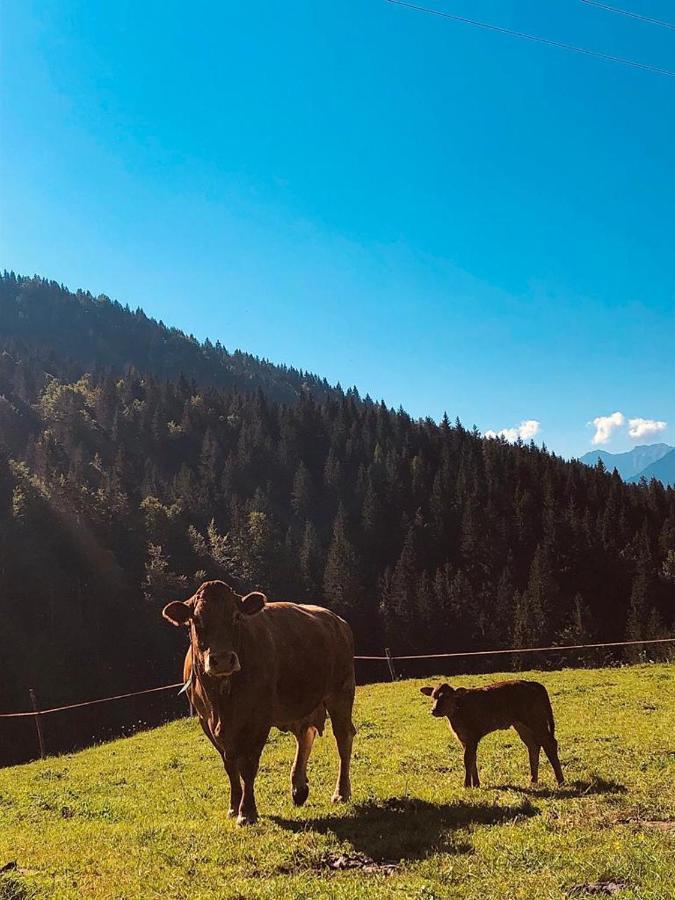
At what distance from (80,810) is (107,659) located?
82323mm

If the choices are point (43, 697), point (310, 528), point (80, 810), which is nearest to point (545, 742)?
point (80, 810)

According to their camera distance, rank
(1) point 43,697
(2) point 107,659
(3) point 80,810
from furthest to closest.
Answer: (2) point 107,659 → (1) point 43,697 → (3) point 80,810

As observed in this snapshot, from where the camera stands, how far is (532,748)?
33.5 ft

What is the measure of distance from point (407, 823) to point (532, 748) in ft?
10.2

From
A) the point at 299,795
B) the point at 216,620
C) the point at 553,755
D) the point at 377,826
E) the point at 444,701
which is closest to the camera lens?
the point at 377,826

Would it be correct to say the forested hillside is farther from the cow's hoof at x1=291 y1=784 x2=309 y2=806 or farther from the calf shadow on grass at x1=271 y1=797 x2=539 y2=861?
the calf shadow on grass at x1=271 y1=797 x2=539 y2=861

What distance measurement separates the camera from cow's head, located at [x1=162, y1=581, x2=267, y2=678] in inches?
306


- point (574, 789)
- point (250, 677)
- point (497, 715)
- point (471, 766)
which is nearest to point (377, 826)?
point (250, 677)

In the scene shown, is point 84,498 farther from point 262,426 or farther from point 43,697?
point 262,426

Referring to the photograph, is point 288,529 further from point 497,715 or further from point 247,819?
point 247,819

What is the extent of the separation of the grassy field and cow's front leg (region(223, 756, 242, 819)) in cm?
26

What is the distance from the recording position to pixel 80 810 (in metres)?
11.0

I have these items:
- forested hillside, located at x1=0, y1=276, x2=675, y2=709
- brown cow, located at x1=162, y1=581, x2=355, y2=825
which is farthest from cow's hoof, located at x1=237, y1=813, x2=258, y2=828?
forested hillside, located at x1=0, y1=276, x2=675, y2=709

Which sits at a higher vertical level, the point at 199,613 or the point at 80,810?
the point at 199,613
